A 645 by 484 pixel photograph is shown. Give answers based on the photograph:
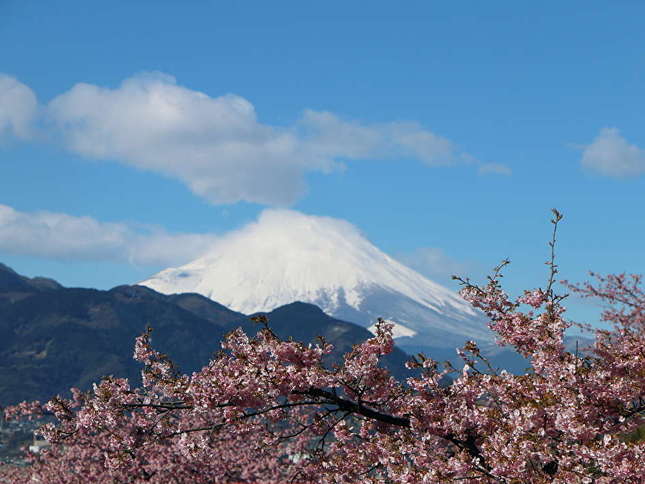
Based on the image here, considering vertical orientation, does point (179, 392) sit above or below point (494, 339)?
below

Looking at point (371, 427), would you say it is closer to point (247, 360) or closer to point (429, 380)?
point (429, 380)

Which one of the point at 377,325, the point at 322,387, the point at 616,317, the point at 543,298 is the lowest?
the point at 322,387

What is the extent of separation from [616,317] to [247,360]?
23797mm

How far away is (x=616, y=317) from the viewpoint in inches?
1240

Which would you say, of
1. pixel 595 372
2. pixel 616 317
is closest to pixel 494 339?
pixel 595 372

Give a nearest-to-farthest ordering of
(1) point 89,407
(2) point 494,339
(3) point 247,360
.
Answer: (3) point 247,360, (1) point 89,407, (2) point 494,339

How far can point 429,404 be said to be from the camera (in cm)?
1128

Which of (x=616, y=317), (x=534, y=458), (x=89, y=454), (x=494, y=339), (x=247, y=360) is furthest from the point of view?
(x=616, y=317)

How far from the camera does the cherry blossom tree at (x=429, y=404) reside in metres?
9.65

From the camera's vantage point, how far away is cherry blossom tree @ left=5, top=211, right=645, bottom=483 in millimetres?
9648

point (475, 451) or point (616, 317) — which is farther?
point (616, 317)

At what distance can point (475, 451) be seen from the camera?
446 inches

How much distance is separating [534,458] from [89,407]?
249 inches

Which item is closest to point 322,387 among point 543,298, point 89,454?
point 543,298
